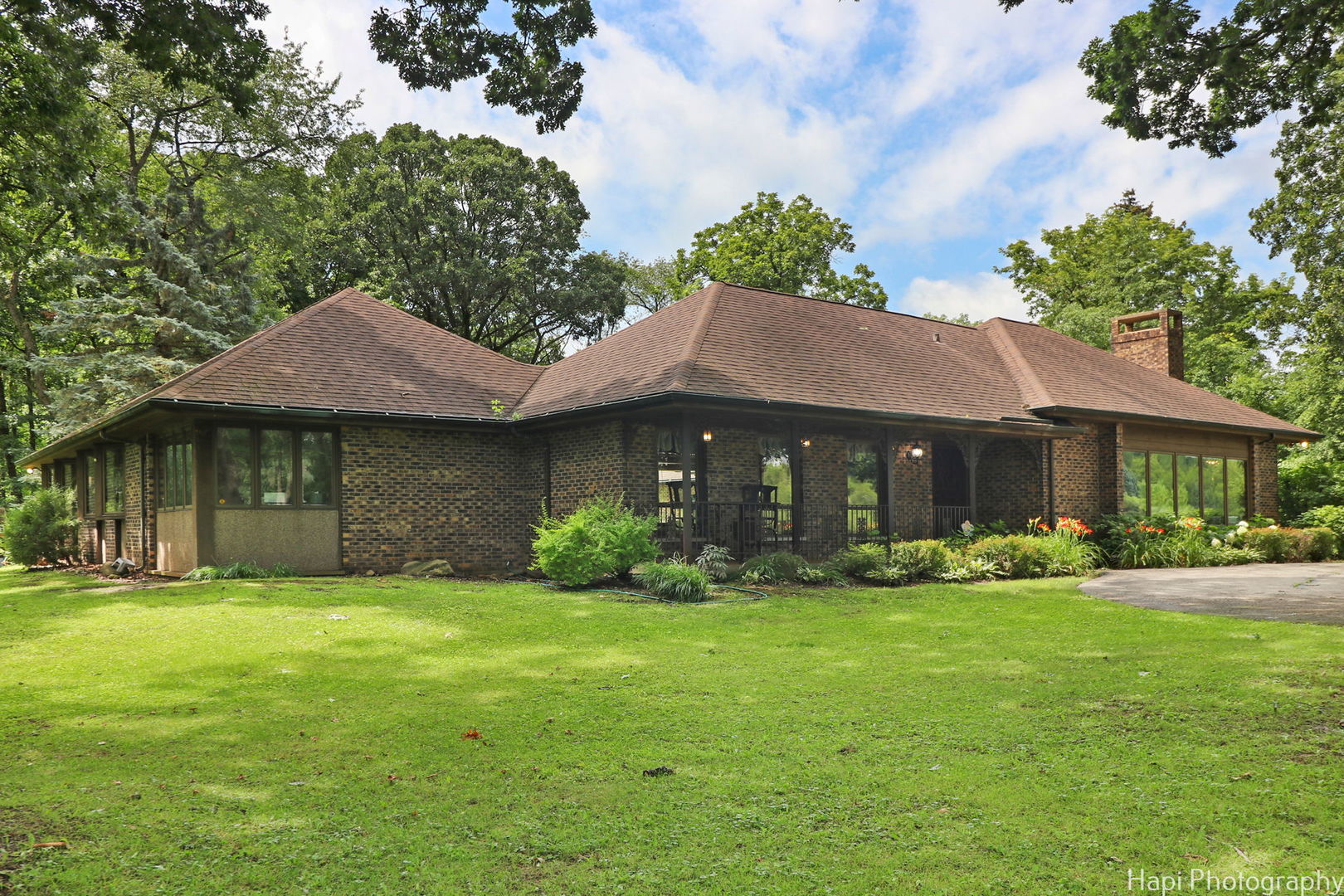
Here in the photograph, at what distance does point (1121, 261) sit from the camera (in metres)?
37.6

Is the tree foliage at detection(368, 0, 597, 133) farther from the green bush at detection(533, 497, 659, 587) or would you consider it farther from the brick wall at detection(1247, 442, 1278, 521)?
the brick wall at detection(1247, 442, 1278, 521)

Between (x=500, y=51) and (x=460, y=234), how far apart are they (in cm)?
2271

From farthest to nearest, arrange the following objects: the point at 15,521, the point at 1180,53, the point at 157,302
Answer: the point at 157,302 → the point at 15,521 → the point at 1180,53

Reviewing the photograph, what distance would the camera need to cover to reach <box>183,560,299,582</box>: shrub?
520 inches

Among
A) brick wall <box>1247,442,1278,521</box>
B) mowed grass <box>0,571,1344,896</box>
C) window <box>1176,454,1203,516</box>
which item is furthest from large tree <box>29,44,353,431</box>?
brick wall <box>1247,442,1278,521</box>

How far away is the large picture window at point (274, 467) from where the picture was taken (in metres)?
14.2

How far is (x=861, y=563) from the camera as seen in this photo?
14086mm

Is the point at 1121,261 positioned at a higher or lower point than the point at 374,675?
higher

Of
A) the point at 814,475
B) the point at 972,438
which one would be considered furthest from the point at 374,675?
the point at 972,438

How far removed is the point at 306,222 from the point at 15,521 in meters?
14.3

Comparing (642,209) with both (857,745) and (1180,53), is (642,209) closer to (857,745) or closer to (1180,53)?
(1180,53)

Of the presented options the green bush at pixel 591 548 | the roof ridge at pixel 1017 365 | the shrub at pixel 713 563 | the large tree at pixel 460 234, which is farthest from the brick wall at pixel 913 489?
the large tree at pixel 460 234

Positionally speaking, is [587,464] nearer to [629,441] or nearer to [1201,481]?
[629,441]

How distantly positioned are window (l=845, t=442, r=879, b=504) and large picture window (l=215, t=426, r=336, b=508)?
11.1 meters
